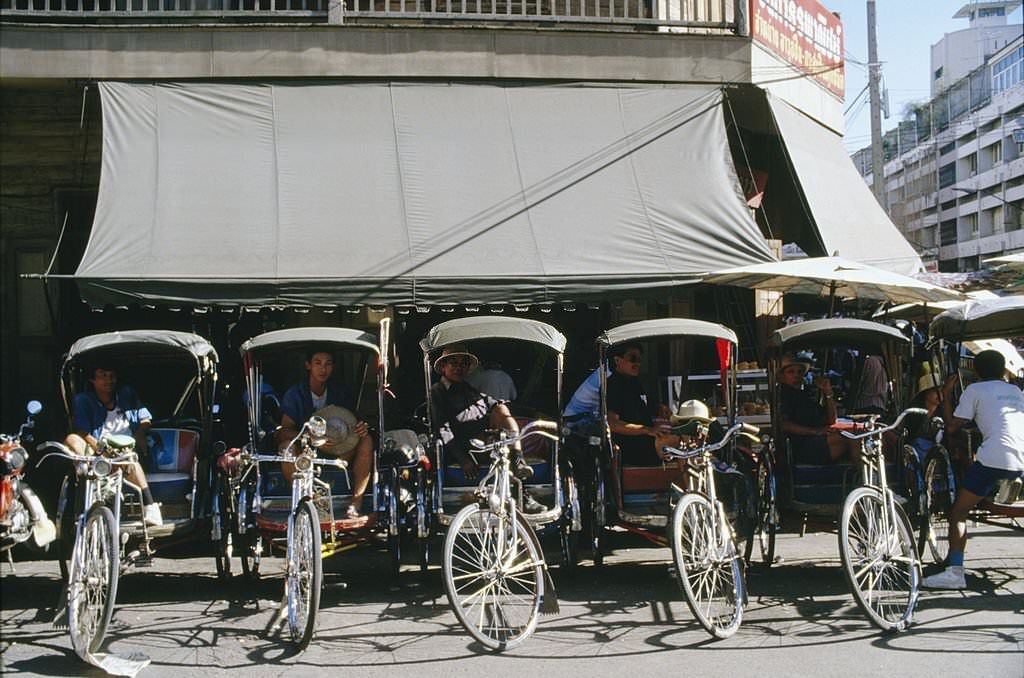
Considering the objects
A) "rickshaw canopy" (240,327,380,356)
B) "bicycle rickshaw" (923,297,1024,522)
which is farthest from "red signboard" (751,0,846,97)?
"rickshaw canopy" (240,327,380,356)

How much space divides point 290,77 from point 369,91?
92cm

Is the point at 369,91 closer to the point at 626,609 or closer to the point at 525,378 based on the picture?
the point at 525,378

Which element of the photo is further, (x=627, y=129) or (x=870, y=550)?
(x=627, y=129)

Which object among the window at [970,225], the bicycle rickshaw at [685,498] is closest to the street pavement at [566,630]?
the bicycle rickshaw at [685,498]

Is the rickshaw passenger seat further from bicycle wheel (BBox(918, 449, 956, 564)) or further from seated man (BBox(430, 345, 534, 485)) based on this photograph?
bicycle wheel (BBox(918, 449, 956, 564))

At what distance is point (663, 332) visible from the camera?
788cm

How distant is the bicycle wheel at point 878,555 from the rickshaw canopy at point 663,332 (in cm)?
183

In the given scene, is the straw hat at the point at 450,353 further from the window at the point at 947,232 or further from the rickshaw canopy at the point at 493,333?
the window at the point at 947,232

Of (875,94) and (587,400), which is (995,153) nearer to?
(875,94)

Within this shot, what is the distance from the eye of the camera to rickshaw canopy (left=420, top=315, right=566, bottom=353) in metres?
7.76

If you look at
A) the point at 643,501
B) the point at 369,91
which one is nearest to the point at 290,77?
the point at 369,91

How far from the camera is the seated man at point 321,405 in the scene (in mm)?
7895

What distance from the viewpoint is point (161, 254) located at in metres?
9.66

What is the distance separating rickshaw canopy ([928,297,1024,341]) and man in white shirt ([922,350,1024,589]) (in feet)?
2.59
